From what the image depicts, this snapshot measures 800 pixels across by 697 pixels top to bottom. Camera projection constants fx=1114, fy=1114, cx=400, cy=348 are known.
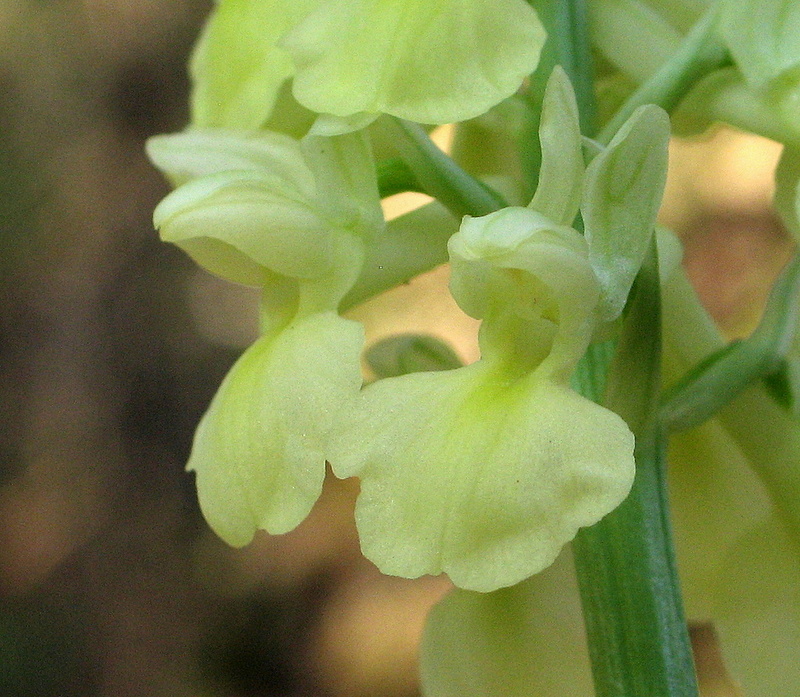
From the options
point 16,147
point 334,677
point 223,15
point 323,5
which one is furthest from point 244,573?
point 323,5

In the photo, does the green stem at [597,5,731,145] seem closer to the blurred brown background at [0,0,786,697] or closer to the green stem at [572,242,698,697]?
the green stem at [572,242,698,697]

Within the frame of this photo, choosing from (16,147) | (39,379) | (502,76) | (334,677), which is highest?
(502,76)

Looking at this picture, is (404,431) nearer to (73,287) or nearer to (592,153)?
(592,153)

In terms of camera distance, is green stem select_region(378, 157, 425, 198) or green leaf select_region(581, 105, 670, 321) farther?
green stem select_region(378, 157, 425, 198)

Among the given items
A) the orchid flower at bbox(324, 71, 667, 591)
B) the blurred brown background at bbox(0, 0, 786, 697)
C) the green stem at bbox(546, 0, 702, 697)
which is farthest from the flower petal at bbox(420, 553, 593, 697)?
the blurred brown background at bbox(0, 0, 786, 697)

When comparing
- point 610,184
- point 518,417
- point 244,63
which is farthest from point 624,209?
point 244,63

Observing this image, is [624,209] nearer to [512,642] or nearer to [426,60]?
[426,60]
